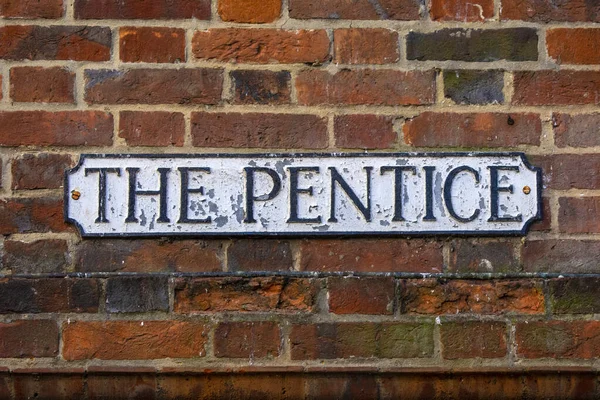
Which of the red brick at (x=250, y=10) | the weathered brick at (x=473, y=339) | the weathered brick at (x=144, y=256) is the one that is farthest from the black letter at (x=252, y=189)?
the weathered brick at (x=473, y=339)

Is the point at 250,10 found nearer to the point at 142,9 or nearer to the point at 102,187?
the point at 142,9

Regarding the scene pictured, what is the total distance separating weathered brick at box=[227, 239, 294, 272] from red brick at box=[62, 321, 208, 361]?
0.15 metres

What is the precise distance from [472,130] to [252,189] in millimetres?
491

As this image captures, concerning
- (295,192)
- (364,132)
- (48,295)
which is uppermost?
(364,132)

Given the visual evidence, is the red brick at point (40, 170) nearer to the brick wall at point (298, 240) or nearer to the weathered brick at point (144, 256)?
the brick wall at point (298, 240)

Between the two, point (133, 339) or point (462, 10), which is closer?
point (133, 339)

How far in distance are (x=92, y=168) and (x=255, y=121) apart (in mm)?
360

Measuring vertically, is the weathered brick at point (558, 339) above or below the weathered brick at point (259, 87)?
below

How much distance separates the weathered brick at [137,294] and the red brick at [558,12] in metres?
0.95

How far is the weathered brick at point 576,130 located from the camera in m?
1.91

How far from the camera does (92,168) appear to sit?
188cm

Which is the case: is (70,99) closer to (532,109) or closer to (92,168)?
(92,168)

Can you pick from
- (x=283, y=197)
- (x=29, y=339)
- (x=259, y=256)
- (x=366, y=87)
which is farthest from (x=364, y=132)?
(x=29, y=339)

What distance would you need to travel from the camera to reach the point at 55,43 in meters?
1.92
